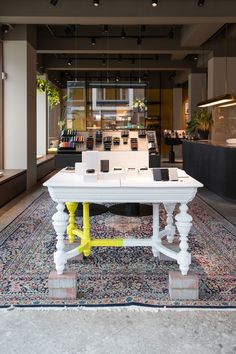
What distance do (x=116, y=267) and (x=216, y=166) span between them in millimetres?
4728

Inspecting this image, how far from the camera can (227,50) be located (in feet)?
35.2

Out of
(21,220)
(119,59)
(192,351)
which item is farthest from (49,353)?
(119,59)

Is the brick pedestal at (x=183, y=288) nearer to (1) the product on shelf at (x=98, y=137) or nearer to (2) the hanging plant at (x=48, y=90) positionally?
(1) the product on shelf at (x=98, y=137)

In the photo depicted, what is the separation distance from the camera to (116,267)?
3926mm

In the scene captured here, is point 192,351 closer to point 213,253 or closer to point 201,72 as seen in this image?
A: point 213,253

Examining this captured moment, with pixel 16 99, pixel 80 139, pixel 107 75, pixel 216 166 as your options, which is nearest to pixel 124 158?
pixel 216 166

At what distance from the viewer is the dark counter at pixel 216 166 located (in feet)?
24.4

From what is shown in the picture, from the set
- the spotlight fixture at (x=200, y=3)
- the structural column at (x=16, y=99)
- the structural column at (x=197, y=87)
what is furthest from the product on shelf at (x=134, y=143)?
the structural column at (x=197, y=87)

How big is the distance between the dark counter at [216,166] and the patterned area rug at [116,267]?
1781 mm

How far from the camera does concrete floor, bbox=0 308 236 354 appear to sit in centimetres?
244

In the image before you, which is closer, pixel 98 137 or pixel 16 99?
pixel 98 137

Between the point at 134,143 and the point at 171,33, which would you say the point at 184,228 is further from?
the point at 171,33

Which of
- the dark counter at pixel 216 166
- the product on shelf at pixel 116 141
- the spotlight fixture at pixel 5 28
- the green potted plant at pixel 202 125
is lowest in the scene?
the dark counter at pixel 216 166

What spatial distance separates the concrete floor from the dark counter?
15.6 feet
